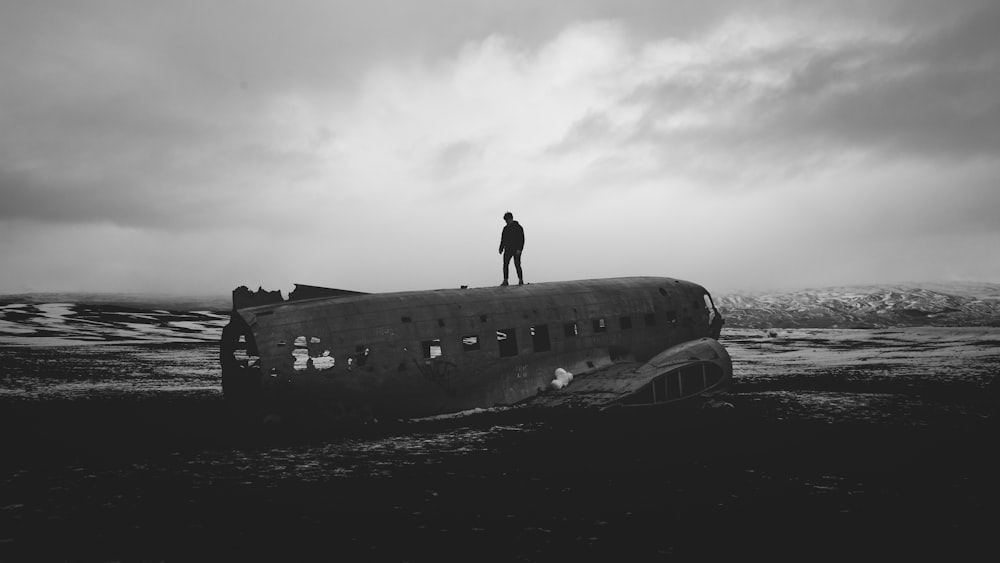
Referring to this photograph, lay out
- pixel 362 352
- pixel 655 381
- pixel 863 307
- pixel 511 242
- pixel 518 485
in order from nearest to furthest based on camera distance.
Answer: pixel 518 485
pixel 362 352
pixel 655 381
pixel 511 242
pixel 863 307

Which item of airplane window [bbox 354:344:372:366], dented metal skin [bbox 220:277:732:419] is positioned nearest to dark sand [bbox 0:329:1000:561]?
dented metal skin [bbox 220:277:732:419]

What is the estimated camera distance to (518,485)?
13281mm

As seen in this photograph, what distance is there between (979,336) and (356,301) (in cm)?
6868

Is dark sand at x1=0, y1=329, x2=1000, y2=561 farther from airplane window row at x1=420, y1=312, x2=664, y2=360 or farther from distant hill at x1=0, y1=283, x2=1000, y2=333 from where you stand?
distant hill at x1=0, y1=283, x2=1000, y2=333

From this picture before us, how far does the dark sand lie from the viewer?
9961 mm

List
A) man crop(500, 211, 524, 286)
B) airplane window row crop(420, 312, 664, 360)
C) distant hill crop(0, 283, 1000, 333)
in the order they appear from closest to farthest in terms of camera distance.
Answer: airplane window row crop(420, 312, 664, 360), man crop(500, 211, 524, 286), distant hill crop(0, 283, 1000, 333)

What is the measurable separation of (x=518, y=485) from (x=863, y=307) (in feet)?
447

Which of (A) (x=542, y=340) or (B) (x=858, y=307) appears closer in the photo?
(A) (x=542, y=340)

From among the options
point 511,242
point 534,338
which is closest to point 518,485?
point 534,338

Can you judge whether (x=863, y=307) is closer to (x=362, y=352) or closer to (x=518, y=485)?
(x=362, y=352)

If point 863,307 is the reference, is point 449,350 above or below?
above

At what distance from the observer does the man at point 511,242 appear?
24.1 m

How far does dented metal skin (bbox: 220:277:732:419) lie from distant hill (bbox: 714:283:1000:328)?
91.0 m

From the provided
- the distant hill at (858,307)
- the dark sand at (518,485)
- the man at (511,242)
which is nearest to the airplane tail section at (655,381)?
the dark sand at (518,485)
